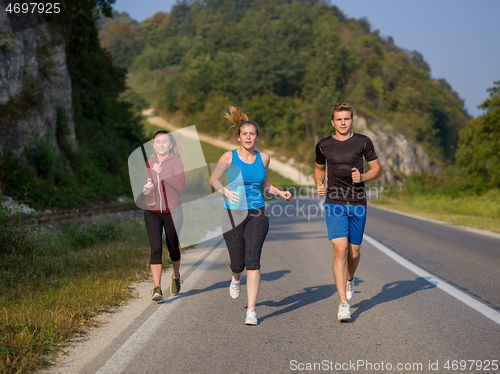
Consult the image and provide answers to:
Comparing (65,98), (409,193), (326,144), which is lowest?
(409,193)

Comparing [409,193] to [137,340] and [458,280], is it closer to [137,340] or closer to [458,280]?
[458,280]

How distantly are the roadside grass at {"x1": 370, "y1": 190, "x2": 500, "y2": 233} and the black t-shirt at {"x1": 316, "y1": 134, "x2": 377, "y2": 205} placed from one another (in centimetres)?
1067

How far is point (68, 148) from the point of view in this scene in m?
24.7

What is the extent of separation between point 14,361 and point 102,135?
30729 millimetres

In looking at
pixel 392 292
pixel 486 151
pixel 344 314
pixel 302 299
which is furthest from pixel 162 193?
pixel 486 151

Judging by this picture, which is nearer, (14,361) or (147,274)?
(14,361)

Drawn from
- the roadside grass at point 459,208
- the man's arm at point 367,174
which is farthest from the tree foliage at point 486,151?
the man's arm at point 367,174

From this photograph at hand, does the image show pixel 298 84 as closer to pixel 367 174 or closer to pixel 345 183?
pixel 345 183

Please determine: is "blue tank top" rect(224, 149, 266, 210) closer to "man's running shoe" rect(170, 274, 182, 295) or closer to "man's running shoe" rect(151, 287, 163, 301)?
"man's running shoe" rect(151, 287, 163, 301)

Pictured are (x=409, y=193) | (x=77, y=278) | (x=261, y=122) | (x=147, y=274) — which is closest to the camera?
(x=77, y=278)

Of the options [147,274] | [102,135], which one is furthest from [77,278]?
[102,135]

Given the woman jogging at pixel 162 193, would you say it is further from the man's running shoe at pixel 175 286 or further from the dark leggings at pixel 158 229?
the man's running shoe at pixel 175 286

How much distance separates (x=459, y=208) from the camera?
76.7 feet

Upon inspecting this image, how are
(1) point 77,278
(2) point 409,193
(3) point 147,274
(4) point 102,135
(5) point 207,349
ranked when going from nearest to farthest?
(5) point 207,349
(1) point 77,278
(3) point 147,274
(4) point 102,135
(2) point 409,193
